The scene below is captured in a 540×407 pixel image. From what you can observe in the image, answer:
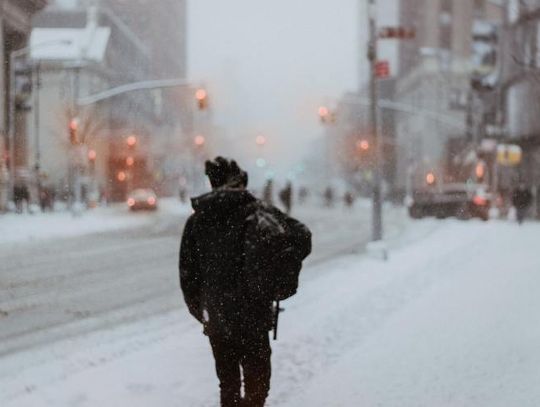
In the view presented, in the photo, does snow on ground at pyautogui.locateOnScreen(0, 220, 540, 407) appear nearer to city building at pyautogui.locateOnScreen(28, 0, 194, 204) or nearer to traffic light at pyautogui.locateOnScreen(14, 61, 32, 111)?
city building at pyautogui.locateOnScreen(28, 0, 194, 204)

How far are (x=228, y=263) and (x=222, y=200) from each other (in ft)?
1.17

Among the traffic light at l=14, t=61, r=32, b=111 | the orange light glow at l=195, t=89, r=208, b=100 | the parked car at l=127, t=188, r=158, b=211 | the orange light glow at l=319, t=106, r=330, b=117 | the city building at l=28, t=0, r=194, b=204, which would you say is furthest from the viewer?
the city building at l=28, t=0, r=194, b=204

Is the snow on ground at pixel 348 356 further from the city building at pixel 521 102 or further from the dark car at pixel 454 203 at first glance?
the city building at pixel 521 102

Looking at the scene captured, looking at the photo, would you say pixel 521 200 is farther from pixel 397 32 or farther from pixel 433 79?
pixel 433 79

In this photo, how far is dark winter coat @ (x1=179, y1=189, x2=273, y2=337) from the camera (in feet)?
13.9

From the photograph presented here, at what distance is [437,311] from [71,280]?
7.17 m

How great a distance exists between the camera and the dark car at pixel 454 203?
112ft

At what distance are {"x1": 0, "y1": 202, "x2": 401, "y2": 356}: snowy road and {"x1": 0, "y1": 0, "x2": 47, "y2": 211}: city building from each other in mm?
16964

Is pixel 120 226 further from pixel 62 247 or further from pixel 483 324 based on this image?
pixel 483 324

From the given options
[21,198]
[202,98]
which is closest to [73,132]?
[202,98]

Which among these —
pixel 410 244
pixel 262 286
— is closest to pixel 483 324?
pixel 262 286

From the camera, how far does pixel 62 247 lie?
71.3 feet

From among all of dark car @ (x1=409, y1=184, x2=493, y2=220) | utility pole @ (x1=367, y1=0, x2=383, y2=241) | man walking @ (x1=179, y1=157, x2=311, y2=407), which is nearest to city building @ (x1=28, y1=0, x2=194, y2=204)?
dark car @ (x1=409, y1=184, x2=493, y2=220)

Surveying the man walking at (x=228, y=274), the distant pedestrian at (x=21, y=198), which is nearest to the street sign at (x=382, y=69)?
the man walking at (x=228, y=274)
